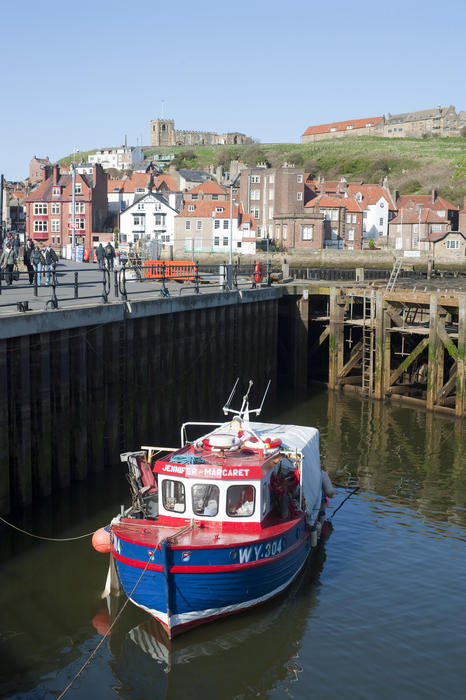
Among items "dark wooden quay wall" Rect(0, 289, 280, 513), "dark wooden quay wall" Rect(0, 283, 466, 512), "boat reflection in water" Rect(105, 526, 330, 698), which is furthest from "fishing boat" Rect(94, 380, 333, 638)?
"dark wooden quay wall" Rect(0, 283, 466, 512)

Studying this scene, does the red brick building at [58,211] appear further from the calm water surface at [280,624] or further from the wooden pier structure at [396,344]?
the calm water surface at [280,624]

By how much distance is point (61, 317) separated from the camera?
20703 mm

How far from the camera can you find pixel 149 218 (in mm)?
89062

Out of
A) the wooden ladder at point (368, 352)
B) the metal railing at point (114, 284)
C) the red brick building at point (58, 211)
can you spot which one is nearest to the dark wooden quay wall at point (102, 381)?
the metal railing at point (114, 284)

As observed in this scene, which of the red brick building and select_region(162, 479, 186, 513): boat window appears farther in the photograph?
the red brick building

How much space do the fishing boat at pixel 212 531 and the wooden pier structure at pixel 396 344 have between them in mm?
15931

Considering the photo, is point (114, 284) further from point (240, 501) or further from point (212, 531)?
point (212, 531)

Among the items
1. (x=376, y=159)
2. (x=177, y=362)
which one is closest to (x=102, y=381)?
(x=177, y=362)

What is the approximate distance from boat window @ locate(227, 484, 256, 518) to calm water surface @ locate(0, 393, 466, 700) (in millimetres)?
2033

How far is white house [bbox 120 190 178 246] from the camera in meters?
88.6

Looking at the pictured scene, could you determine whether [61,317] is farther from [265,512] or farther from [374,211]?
[374,211]

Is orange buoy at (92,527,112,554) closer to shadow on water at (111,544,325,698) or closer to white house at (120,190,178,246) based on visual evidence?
shadow on water at (111,544,325,698)

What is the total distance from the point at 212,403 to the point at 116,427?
660 cm

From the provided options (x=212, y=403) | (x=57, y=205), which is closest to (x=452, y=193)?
(x=57, y=205)
